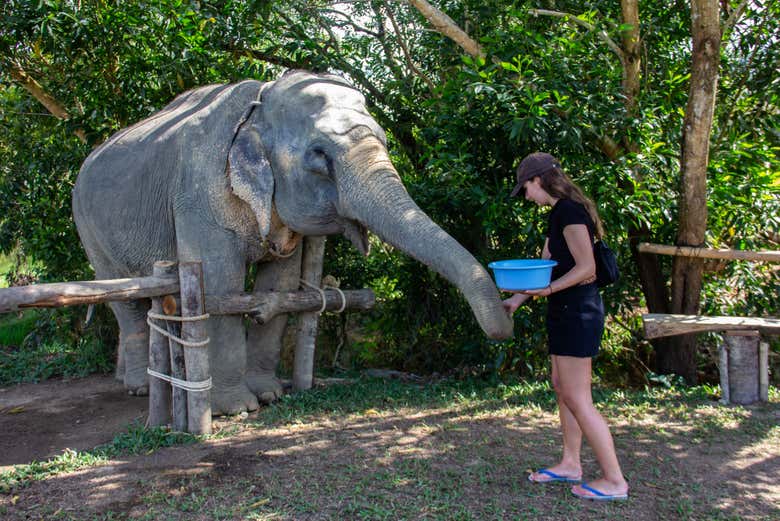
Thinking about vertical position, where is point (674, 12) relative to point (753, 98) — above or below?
above

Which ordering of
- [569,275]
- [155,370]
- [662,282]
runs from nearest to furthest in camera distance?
1. [569,275]
2. [155,370]
3. [662,282]

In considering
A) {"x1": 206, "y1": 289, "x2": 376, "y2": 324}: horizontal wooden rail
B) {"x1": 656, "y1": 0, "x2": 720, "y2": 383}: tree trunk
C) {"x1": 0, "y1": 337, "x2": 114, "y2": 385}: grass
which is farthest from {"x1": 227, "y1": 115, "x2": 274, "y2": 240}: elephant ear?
{"x1": 0, "y1": 337, "x2": 114, "y2": 385}: grass

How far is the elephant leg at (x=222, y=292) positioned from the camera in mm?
5297

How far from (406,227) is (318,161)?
92 centimetres

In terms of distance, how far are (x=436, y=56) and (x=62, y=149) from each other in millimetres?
4336

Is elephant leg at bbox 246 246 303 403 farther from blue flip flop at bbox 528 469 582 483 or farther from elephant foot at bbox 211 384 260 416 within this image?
blue flip flop at bbox 528 469 582 483

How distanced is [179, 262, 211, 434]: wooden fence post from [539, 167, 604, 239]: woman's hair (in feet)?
8.07

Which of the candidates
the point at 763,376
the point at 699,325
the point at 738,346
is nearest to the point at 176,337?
the point at 699,325

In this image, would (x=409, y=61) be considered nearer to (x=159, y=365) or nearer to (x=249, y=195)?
(x=249, y=195)

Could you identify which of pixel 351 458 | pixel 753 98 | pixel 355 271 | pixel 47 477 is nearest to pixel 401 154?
pixel 355 271

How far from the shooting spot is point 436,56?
7656mm

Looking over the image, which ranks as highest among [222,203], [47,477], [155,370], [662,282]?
[222,203]

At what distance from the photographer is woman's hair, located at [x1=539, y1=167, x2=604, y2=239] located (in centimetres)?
360

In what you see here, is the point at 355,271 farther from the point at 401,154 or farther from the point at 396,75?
the point at 396,75
